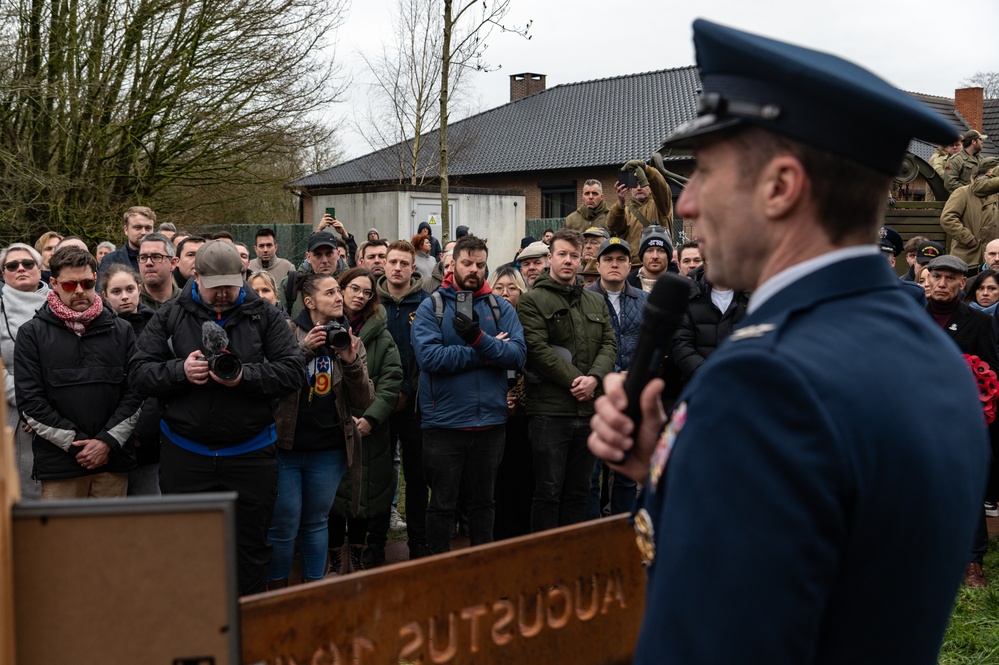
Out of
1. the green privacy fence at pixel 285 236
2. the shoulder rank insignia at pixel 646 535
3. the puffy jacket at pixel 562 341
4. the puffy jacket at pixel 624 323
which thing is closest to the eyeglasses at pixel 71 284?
the puffy jacket at pixel 562 341

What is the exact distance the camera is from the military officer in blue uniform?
127 cm

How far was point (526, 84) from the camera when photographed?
47.5 metres

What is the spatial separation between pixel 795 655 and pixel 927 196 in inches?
1163

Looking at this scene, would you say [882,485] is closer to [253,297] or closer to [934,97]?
[253,297]

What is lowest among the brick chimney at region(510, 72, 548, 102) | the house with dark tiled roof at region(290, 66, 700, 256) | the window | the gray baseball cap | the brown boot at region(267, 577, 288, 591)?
the brown boot at region(267, 577, 288, 591)

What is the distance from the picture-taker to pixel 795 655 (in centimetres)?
128

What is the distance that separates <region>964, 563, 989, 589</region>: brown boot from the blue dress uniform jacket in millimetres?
5135

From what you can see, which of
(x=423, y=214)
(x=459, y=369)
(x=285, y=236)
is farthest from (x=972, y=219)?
(x=285, y=236)

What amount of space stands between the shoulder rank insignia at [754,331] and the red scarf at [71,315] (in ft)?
15.1

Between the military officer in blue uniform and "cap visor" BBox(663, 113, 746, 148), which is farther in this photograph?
"cap visor" BBox(663, 113, 746, 148)

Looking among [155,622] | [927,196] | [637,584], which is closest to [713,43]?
[155,622]

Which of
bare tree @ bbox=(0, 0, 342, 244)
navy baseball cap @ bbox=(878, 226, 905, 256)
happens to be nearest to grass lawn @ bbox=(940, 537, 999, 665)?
navy baseball cap @ bbox=(878, 226, 905, 256)

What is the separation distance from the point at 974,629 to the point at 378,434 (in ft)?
12.2

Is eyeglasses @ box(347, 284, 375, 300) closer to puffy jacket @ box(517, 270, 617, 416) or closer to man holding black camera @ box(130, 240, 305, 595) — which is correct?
puffy jacket @ box(517, 270, 617, 416)
